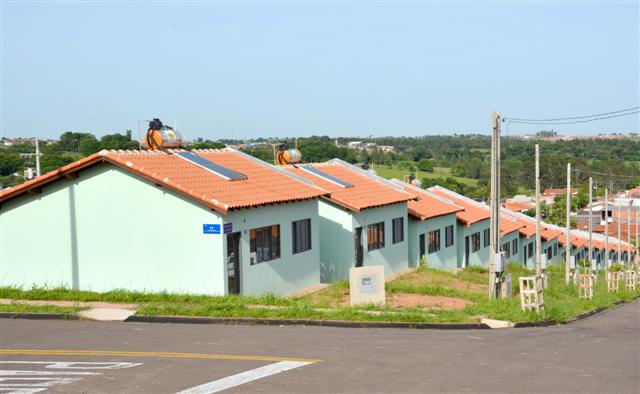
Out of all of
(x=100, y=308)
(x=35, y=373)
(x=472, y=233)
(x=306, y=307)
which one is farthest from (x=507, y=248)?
(x=35, y=373)

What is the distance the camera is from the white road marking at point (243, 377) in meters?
10.7

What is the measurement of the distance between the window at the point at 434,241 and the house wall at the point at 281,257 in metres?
12.4

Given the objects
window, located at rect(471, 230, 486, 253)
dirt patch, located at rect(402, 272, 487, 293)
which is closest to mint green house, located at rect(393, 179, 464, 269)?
window, located at rect(471, 230, 486, 253)

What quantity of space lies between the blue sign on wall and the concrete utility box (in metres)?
3.49

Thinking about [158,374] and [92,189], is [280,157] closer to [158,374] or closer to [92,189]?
[92,189]

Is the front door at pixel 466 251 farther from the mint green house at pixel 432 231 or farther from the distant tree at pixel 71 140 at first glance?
the distant tree at pixel 71 140

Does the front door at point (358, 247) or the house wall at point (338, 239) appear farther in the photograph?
the front door at point (358, 247)

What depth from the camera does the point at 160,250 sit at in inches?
837

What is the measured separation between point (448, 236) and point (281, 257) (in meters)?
18.2

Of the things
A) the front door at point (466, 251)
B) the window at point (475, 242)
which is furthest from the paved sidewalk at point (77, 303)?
the window at point (475, 242)

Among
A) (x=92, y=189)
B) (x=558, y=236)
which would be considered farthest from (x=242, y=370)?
(x=558, y=236)

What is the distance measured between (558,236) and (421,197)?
83.0ft

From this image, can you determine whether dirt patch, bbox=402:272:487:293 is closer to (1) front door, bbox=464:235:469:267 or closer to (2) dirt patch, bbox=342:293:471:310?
(2) dirt patch, bbox=342:293:471:310

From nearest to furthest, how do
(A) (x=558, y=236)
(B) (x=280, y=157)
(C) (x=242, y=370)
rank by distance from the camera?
1. (C) (x=242, y=370)
2. (B) (x=280, y=157)
3. (A) (x=558, y=236)
